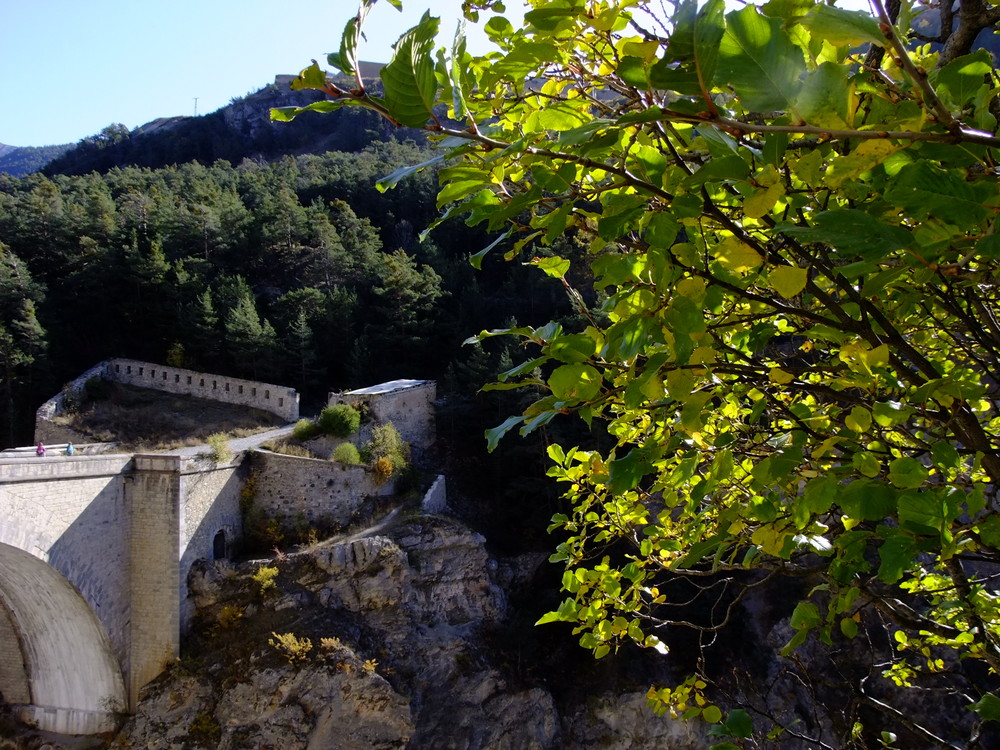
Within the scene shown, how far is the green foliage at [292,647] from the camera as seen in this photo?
10000 millimetres

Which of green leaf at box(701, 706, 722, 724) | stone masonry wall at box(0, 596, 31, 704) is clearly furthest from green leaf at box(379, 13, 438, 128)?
stone masonry wall at box(0, 596, 31, 704)

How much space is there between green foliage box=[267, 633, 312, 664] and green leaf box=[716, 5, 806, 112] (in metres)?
10.8

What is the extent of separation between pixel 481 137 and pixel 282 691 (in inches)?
422

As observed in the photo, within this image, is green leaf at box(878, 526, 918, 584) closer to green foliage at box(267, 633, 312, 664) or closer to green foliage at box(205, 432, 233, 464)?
green foliage at box(267, 633, 312, 664)

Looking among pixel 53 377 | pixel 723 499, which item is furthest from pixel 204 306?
pixel 723 499

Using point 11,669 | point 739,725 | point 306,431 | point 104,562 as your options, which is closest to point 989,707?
point 739,725

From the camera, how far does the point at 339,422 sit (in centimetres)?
1309

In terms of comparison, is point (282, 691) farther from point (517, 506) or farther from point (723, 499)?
point (723, 499)

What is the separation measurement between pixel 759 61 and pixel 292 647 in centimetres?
1087

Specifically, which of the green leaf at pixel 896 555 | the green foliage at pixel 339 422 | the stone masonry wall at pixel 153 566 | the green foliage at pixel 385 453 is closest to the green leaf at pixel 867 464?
the green leaf at pixel 896 555

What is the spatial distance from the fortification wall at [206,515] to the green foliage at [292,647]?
5.81ft

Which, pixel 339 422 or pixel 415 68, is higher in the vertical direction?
pixel 415 68

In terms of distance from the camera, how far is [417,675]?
10.5m

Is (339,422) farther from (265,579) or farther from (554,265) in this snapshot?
(554,265)
